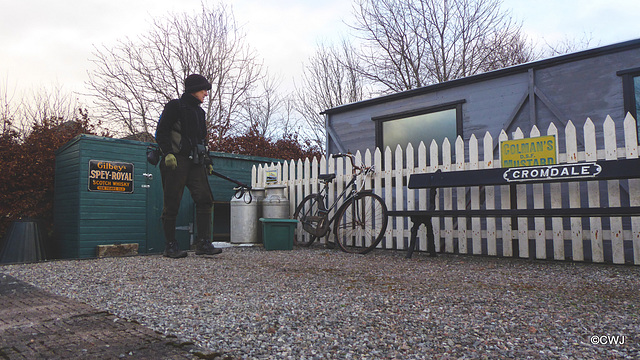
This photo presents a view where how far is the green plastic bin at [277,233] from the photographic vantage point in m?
6.34

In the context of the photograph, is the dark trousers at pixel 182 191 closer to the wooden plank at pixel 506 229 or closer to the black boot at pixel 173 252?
the black boot at pixel 173 252

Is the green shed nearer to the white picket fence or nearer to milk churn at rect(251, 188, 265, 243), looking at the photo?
milk churn at rect(251, 188, 265, 243)

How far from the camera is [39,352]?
1820 millimetres

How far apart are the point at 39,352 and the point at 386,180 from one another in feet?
16.9

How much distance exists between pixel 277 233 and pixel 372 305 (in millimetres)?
3799

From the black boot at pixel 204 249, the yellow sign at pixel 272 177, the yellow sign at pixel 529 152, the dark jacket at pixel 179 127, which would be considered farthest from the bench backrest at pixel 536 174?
the yellow sign at pixel 272 177

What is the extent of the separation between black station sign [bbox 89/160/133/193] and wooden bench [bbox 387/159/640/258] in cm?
449

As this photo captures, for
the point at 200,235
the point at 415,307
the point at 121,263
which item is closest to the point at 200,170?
the point at 200,235

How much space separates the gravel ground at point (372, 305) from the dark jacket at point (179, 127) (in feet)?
4.60

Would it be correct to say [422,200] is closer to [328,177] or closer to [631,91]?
[328,177]

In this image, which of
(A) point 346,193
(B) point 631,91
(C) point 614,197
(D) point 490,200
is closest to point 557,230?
(C) point 614,197

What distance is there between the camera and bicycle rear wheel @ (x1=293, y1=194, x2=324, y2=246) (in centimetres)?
674

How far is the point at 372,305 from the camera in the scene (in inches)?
106

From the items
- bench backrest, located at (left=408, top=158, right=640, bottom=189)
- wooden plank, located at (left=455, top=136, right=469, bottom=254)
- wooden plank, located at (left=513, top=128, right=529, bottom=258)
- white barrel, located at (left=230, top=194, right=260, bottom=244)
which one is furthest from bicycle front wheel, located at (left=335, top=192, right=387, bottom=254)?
wooden plank, located at (left=513, top=128, right=529, bottom=258)
